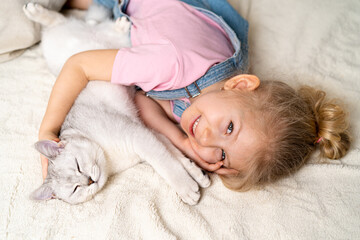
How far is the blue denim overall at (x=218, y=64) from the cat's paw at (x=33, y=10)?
0.32 m

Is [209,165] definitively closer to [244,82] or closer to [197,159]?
[197,159]

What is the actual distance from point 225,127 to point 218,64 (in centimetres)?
30

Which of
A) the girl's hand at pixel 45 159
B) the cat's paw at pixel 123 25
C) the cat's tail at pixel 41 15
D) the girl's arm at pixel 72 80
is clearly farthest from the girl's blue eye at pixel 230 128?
the cat's tail at pixel 41 15

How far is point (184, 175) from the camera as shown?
1.03 meters

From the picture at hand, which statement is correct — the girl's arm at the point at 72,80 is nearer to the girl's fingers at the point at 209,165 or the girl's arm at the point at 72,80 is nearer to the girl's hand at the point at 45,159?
the girl's hand at the point at 45,159

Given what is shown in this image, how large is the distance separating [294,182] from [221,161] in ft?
0.96

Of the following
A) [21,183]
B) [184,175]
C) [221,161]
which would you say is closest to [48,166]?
[21,183]

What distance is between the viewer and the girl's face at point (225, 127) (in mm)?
972

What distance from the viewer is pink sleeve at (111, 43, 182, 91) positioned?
43.4 inches

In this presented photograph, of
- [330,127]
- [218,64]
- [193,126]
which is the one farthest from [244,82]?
[330,127]

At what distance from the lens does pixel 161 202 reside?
1.02 m

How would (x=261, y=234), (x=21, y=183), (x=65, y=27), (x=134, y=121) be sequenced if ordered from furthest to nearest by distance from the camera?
(x=65, y=27)
(x=134, y=121)
(x=21, y=183)
(x=261, y=234)

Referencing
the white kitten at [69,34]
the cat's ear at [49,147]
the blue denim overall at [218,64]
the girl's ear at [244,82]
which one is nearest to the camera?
the cat's ear at [49,147]

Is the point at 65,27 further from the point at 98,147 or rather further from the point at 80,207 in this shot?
the point at 80,207
